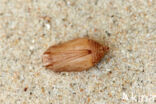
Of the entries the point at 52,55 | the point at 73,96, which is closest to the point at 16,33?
the point at 52,55

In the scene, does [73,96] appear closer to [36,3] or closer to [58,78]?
[58,78]

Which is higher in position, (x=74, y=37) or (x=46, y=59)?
(x=74, y=37)

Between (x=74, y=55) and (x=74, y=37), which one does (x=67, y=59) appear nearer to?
(x=74, y=55)

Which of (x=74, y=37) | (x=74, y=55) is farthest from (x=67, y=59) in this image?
(x=74, y=37)
